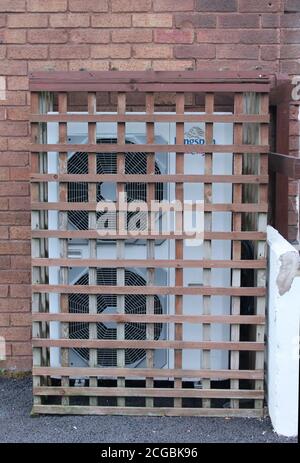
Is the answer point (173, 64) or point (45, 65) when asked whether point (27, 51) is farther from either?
point (173, 64)

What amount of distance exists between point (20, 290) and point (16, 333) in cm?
30

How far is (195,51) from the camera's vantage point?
379 centimetres

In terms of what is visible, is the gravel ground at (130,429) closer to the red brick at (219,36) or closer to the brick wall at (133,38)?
the brick wall at (133,38)

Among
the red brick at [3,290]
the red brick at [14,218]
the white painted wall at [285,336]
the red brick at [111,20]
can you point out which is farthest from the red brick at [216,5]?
the red brick at [3,290]

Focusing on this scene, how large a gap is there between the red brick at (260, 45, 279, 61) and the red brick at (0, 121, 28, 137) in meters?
1.63

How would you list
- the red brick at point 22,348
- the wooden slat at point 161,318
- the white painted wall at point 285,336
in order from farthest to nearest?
the red brick at point 22,348, the wooden slat at point 161,318, the white painted wall at point 285,336

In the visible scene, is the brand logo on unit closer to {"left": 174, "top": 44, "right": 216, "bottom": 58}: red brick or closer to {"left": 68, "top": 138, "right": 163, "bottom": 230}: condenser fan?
{"left": 68, "top": 138, "right": 163, "bottom": 230}: condenser fan

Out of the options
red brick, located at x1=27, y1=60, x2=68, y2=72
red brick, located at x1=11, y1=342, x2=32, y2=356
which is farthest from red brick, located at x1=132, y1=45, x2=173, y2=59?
red brick, located at x1=11, y1=342, x2=32, y2=356

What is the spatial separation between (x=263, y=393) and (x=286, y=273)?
749 mm

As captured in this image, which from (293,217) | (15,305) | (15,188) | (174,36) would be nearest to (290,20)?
(174,36)

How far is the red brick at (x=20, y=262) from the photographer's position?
12.9 ft

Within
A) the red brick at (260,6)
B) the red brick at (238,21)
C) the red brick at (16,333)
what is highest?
the red brick at (260,6)

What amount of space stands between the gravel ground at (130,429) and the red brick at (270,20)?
2.46 m

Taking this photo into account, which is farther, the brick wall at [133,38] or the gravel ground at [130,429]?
the brick wall at [133,38]
